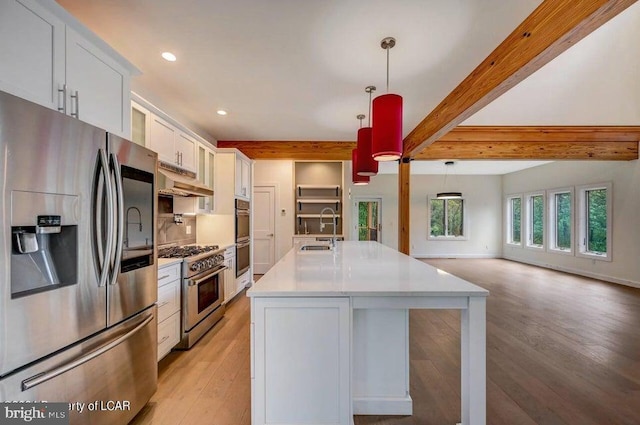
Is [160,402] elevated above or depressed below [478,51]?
below

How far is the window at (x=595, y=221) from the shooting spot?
5863 millimetres

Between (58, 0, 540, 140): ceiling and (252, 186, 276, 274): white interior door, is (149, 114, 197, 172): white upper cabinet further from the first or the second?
(252, 186, 276, 274): white interior door

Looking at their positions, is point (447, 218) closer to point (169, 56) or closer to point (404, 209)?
point (404, 209)

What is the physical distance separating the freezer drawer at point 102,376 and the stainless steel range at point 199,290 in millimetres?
772

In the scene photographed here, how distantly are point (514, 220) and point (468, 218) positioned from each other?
4.22ft

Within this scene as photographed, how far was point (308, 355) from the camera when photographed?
150 cm

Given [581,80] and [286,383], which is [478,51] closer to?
[581,80]

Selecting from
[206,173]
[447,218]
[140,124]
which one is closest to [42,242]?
[140,124]

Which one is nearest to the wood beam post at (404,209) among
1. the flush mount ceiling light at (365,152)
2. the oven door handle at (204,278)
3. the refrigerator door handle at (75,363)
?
the flush mount ceiling light at (365,152)

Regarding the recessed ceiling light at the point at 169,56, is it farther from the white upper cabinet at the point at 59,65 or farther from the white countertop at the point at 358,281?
the white countertop at the point at 358,281

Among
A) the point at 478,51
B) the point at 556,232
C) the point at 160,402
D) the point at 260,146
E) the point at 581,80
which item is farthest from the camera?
the point at 556,232

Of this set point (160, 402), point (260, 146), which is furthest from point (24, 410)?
point (260, 146)

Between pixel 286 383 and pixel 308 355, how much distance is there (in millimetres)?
183

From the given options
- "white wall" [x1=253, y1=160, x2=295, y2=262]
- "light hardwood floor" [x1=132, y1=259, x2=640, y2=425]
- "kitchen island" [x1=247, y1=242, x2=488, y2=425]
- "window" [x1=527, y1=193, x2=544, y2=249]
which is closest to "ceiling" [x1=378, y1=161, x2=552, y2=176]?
"window" [x1=527, y1=193, x2=544, y2=249]
